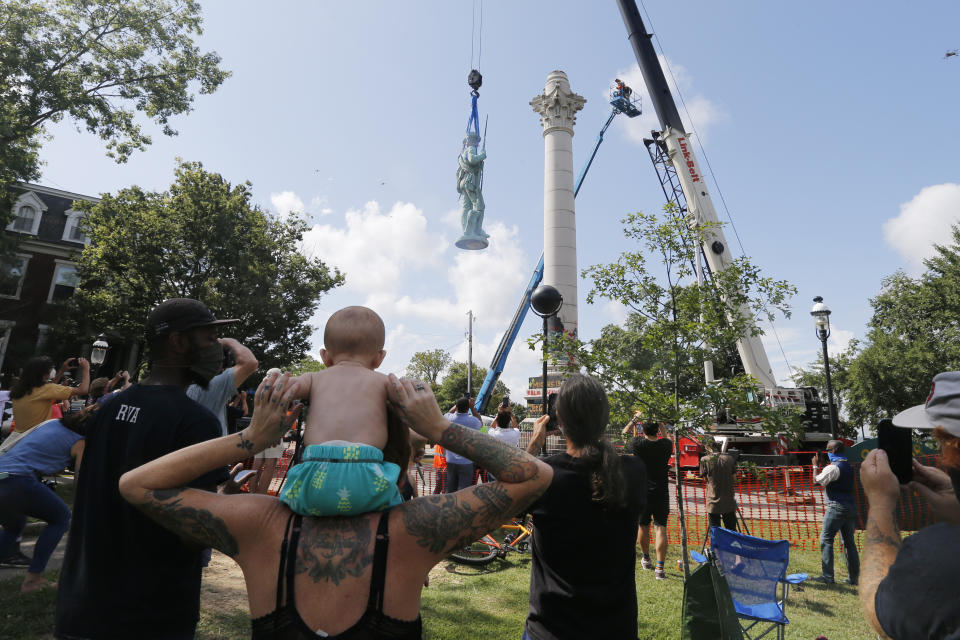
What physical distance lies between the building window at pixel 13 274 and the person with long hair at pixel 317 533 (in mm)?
27754

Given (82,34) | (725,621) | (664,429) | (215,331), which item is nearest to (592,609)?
(725,621)

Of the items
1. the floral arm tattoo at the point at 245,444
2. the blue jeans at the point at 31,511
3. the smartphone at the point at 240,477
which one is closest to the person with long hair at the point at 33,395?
the blue jeans at the point at 31,511

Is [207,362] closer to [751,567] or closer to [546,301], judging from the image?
[546,301]

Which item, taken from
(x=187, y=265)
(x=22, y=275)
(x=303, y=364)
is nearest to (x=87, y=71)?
(x=187, y=265)

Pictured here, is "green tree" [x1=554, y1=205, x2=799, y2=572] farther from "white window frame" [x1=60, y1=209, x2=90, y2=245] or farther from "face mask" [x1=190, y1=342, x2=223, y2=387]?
"white window frame" [x1=60, y1=209, x2=90, y2=245]

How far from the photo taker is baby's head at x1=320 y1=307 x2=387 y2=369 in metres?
1.63

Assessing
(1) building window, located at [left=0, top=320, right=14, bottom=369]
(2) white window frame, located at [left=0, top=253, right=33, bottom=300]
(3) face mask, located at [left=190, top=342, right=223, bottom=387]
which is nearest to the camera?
(3) face mask, located at [left=190, top=342, right=223, bottom=387]

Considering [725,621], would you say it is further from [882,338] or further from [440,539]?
[882,338]

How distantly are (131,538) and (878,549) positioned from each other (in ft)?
8.54

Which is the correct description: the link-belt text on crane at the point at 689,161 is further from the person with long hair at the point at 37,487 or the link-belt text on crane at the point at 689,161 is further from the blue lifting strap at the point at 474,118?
the person with long hair at the point at 37,487

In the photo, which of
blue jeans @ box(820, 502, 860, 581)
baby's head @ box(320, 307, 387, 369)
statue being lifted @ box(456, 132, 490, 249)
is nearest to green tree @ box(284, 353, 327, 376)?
baby's head @ box(320, 307, 387, 369)

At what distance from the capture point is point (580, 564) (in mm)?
2199

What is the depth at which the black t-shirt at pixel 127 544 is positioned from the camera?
1.88 metres

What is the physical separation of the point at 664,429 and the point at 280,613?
7392 millimetres
